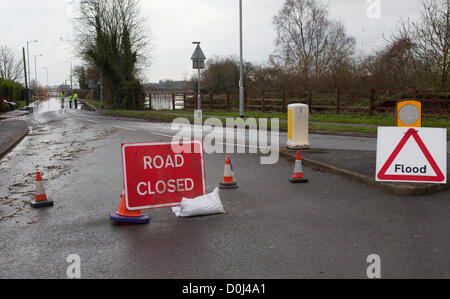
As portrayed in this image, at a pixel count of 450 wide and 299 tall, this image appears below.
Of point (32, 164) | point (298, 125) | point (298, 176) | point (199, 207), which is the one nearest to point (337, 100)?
point (298, 125)

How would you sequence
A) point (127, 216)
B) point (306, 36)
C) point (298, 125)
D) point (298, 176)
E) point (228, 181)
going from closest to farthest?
point (127, 216) < point (228, 181) < point (298, 176) < point (298, 125) < point (306, 36)

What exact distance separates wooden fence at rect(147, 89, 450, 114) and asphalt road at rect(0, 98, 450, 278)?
566 inches

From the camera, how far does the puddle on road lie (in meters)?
6.98

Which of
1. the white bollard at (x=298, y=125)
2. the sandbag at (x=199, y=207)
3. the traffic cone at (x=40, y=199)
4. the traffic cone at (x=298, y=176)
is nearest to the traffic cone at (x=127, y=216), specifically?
the sandbag at (x=199, y=207)

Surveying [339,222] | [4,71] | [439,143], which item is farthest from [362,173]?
[4,71]

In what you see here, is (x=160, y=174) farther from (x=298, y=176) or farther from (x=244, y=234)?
(x=298, y=176)

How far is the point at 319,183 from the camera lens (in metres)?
7.93

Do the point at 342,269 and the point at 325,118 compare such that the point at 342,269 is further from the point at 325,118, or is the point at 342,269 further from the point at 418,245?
the point at 325,118

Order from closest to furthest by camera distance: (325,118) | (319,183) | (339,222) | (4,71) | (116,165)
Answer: (339,222), (319,183), (116,165), (325,118), (4,71)

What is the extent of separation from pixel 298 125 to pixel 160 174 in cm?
616

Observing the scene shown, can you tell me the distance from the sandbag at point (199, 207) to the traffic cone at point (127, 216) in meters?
0.49

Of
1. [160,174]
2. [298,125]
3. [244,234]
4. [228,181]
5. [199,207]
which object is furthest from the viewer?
[298,125]

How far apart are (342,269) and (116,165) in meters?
7.03

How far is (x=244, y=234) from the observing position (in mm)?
5160
